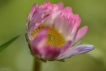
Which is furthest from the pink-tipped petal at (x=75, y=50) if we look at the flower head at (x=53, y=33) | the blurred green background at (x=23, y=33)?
the blurred green background at (x=23, y=33)

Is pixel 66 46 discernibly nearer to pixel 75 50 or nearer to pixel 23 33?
pixel 75 50

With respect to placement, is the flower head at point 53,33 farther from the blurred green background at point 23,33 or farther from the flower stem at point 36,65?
the blurred green background at point 23,33

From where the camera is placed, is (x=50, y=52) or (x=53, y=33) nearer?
(x=50, y=52)

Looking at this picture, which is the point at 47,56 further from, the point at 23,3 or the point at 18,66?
the point at 23,3

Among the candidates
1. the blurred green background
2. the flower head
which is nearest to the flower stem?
the flower head

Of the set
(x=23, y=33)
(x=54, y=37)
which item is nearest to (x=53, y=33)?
(x=54, y=37)

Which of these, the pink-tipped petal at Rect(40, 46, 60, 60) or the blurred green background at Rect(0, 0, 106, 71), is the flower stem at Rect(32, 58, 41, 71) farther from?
the blurred green background at Rect(0, 0, 106, 71)
